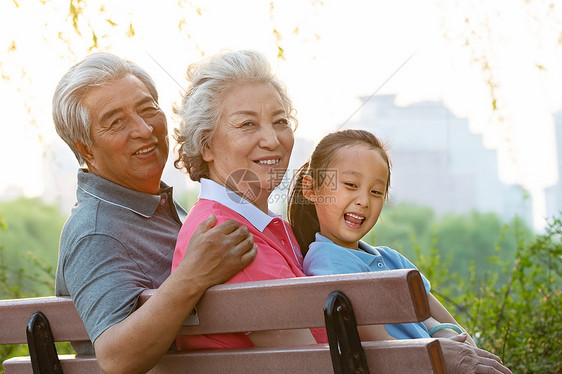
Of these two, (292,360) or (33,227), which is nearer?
(292,360)

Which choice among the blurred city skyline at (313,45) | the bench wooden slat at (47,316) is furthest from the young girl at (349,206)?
the bench wooden slat at (47,316)

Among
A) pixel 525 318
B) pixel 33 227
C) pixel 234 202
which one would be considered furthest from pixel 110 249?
pixel 33 227

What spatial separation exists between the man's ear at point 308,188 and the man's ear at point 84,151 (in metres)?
0.88

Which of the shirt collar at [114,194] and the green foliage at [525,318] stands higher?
the shirt collar at [114,194]

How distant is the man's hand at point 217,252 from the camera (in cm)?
199

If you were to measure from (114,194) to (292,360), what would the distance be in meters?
Answer: 1.07

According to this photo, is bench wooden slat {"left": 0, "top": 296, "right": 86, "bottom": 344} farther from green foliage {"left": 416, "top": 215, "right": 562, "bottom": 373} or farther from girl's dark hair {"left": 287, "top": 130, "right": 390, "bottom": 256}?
green foliage {"left": 416, "top": 215, "right": 562, "bottom": 373}

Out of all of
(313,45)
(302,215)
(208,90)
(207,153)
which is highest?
(313,45)

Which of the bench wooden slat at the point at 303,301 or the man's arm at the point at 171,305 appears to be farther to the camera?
the man's arm at the point at 171,305

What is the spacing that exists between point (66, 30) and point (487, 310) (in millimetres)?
3209

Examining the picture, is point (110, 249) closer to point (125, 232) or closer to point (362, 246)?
point (125, 232)

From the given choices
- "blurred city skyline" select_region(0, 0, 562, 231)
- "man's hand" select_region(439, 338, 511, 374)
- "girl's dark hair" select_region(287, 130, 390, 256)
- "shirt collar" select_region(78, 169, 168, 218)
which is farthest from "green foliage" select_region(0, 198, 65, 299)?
"man's hand" select_region(439, 338, 511, 374)

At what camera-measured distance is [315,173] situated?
2.80 m

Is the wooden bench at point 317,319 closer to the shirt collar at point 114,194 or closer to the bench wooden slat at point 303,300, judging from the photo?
the bench wooden slat at point 303,300
